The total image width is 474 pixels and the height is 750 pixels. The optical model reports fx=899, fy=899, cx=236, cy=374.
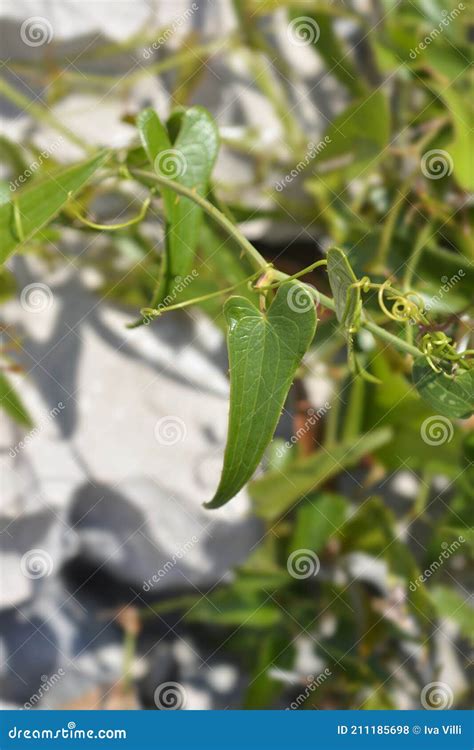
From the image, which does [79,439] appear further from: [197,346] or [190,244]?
[190,244]

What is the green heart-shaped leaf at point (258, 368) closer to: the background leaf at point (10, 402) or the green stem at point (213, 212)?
the green stem at point (213, 212)

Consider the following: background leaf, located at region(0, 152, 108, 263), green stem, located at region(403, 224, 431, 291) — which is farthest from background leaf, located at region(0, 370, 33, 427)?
green stem, located at region(403, 224, 431, 291)

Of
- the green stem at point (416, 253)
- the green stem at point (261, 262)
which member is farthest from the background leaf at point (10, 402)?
the green stem at point (416, 253)

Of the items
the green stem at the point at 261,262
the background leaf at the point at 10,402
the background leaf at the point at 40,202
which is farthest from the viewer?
the background leaf at the point at 10,402

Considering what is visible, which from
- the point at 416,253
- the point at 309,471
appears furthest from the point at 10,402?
the point at 416,253

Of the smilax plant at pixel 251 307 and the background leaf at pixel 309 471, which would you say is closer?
the smilax plant at pixel 251 307

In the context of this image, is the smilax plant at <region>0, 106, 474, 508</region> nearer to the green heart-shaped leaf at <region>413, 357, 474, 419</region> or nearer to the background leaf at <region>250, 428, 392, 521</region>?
the green heart-shaped leaf at <region>413, 357, 474, 419</region>

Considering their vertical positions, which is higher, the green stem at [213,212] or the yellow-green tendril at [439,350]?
the yellow-green tendril at [439,350]

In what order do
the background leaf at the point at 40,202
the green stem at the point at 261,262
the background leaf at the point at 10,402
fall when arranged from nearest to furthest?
the green stem at the point at 261,262, the background leaf at the point at 40,202, the background leaf at the point at 10,402
